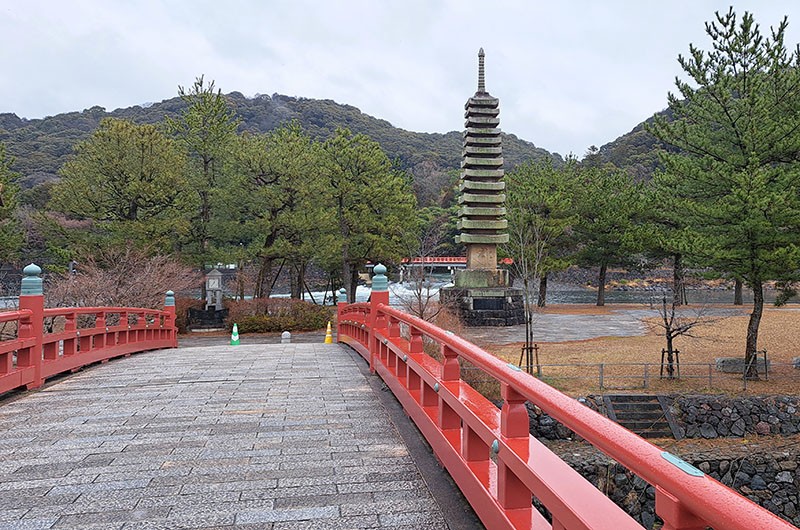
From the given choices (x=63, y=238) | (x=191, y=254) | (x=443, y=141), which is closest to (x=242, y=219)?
(x=191, y=254)

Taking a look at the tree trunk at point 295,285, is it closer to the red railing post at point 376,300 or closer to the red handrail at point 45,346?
the red handrail at point 45,346

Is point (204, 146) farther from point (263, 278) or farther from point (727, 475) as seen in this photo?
point (727, 475)

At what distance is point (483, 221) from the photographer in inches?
1078

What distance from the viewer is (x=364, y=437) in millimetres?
4668

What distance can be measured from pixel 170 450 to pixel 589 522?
3.46 meters

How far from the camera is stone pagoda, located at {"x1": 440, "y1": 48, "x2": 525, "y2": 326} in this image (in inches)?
1013

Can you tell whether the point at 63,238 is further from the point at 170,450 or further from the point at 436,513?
the point at 436,513

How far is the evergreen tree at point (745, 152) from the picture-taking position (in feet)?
44.0

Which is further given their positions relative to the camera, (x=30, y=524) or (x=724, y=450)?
(x=724, y=450)

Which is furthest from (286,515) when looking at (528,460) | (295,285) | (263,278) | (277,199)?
(295,285)

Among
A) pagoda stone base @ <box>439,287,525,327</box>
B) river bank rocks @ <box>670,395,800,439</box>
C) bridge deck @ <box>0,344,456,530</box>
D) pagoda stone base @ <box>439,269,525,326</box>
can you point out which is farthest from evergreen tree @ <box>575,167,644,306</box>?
bridge deck @ <box>0,344,456,530</box>

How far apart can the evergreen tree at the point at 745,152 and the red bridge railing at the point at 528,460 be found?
12.0 metres

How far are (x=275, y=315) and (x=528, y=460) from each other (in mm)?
24405

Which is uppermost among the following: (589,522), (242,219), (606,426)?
(242,219)
